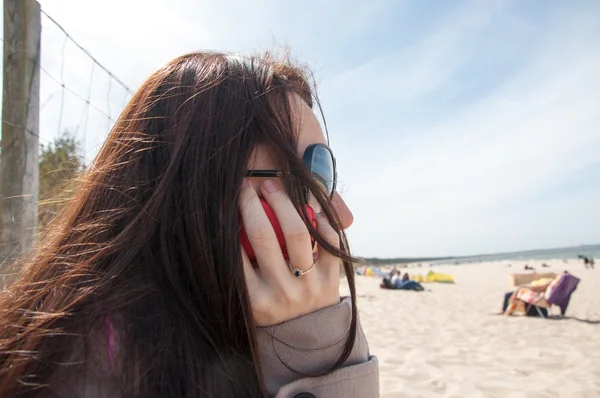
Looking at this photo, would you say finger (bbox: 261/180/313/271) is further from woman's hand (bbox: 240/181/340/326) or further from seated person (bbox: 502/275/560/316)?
seated person (bbox: 502/275/560/316)

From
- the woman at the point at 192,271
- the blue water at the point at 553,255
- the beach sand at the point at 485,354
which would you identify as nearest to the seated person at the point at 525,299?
the beach sand at the point at 485,354

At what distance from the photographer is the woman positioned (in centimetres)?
73

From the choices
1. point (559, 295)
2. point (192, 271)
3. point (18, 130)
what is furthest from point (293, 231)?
point (559, 295)

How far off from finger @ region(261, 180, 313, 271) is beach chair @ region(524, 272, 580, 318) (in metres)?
7.60

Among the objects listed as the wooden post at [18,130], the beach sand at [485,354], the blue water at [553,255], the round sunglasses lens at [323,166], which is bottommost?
the beach sand at [485,354]

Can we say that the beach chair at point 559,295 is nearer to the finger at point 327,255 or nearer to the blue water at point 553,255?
the finger at point 327,255

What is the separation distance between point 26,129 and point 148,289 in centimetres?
175

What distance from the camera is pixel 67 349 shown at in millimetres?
714

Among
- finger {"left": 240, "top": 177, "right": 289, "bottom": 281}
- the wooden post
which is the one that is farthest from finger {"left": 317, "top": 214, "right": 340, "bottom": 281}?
the wooden post

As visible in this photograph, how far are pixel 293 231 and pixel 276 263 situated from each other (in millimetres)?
74

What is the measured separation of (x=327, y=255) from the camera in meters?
0.92

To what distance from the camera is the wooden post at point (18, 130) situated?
200 cm

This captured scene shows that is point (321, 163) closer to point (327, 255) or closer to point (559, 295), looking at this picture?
point (327, 255)

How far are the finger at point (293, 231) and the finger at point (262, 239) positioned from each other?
1.0 inches
